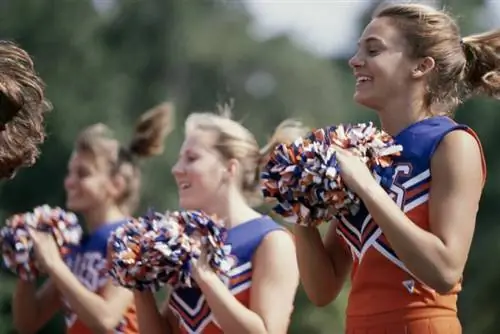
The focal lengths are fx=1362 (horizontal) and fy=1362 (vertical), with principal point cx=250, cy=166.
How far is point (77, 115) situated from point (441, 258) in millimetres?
10590

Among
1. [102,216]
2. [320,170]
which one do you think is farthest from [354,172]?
[102,216]

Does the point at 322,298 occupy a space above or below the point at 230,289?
above

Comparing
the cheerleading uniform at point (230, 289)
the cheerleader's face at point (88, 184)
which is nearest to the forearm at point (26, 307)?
the cheerleader's face at point (88, 184)

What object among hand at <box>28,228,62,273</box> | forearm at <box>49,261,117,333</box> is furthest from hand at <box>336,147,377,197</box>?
hand at <box>28,228,62,273</box>

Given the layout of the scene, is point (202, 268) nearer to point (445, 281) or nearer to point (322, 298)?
point (322, 298)

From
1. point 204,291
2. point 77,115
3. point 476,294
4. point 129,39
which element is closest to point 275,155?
point 204,291

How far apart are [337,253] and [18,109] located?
1.64m

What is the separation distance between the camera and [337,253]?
460cm

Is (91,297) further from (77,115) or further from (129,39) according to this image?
(129,39)

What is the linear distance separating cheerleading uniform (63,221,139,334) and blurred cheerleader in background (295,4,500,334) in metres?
2.33

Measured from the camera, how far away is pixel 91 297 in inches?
260

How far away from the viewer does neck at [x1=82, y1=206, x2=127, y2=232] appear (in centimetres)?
712

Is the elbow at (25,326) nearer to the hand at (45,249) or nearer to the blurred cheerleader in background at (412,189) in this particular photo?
the hand at (45,249)

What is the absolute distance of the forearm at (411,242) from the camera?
394 cm
